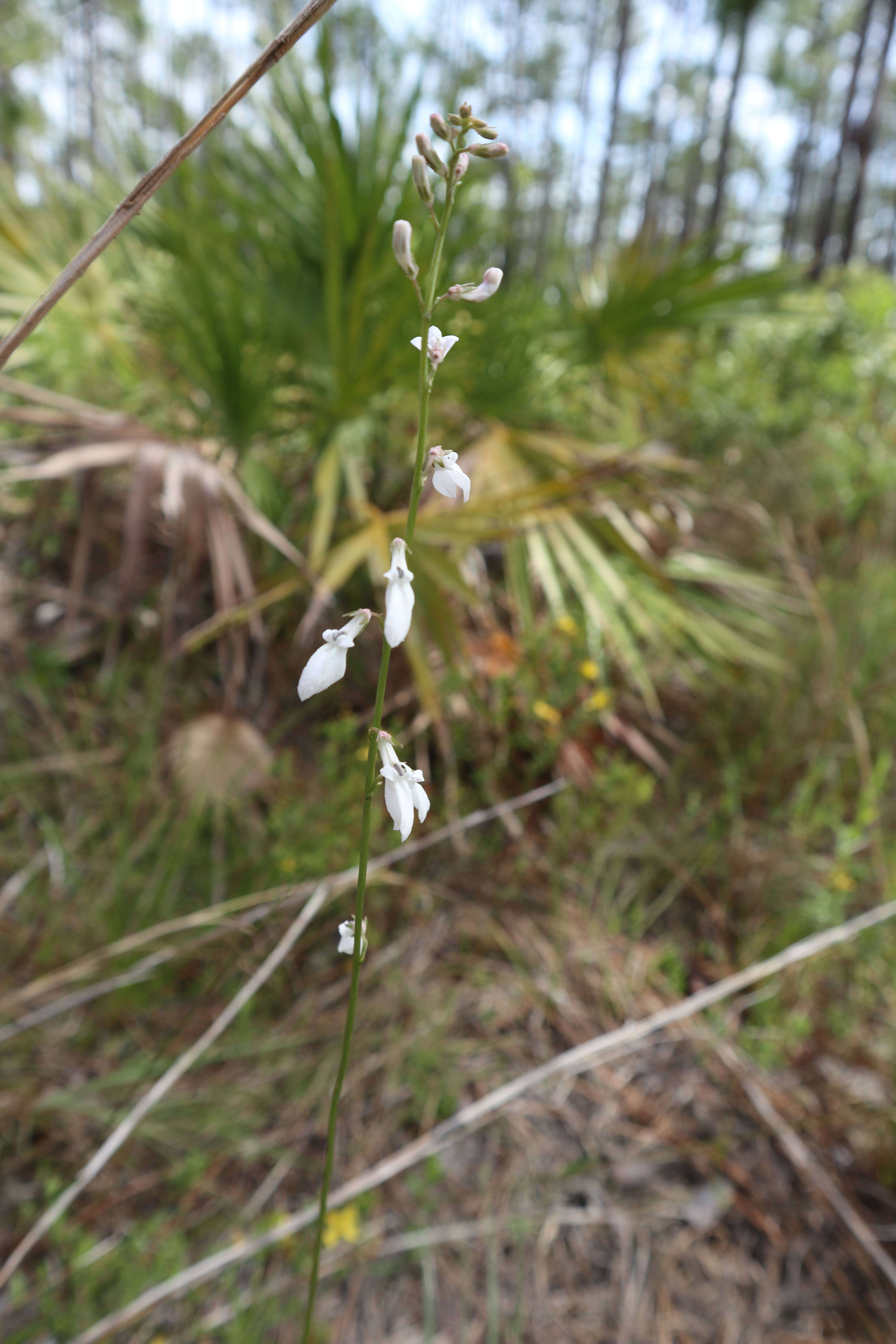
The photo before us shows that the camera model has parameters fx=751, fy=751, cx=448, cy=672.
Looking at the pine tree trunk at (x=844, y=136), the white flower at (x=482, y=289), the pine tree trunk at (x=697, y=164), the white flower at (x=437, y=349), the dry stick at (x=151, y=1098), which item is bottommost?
the dry stick at (x=151, y=1098)

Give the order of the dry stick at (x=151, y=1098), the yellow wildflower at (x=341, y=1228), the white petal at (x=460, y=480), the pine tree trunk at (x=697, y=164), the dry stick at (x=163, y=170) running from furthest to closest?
the pine tree trunk at (x=697, y=164)
the yellow wildflower at (x=341, y=1228)
the dry stick at (x=151, y=1098)
the white petal at (x=460, y=480)
the dry stick at (x=163, y=170)

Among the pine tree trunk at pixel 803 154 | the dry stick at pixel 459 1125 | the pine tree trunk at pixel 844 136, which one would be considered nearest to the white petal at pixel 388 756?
the dry stick at pixel 459 1125

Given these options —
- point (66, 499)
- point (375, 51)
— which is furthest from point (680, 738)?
point (375, 51)

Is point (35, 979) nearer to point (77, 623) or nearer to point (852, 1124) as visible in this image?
point (77, 623)

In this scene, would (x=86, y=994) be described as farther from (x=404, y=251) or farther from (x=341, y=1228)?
(x=404, y=251)

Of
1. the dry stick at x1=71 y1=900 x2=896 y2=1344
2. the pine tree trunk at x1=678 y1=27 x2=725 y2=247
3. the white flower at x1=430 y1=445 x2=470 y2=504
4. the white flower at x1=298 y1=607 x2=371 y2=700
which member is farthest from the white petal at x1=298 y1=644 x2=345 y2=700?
the pine tree trunk at x1=678 y1=27 x2=725 y2=247

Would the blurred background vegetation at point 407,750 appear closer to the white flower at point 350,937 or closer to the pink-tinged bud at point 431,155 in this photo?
the white flower at point 350,937

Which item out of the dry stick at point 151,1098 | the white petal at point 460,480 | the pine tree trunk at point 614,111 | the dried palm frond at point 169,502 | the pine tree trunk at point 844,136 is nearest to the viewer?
the white petal at point 460,480
